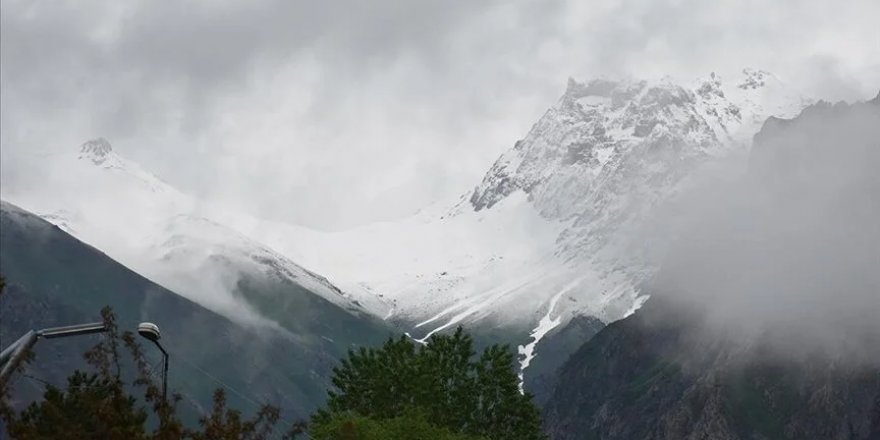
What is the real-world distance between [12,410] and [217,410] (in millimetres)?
10959

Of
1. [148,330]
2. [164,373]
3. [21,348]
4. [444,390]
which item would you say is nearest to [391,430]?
[444,390]

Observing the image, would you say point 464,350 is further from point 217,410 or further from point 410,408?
point 217,410

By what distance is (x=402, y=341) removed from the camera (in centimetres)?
10575

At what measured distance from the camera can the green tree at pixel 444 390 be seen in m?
98.1

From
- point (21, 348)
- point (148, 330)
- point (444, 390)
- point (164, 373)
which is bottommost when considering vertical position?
point (444, 390)

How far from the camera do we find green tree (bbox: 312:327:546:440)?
3863 inches

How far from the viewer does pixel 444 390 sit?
330 feet

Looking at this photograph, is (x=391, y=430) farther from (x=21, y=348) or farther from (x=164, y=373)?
(x=21, y=348)

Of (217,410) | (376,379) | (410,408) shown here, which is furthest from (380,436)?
(217,410)

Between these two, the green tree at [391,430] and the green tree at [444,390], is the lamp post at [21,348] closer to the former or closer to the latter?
the green tree at [391,430]

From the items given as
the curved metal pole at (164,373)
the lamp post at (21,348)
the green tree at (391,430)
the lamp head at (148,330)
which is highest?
the lamp post at (21,348)

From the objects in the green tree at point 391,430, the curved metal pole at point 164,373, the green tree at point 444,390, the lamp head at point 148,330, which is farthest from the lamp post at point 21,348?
the green tree at point 444,390

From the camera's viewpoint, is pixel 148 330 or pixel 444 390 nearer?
pixel 148 330

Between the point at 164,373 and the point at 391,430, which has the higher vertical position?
the point at 164,373
